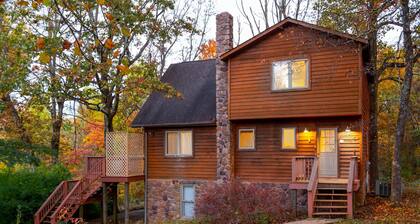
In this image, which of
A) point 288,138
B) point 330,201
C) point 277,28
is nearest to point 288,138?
point 288,138

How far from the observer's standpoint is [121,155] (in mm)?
18328

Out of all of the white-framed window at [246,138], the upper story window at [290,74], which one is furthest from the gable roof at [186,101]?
the upper story window at [290,74]

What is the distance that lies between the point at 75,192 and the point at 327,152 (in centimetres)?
1059

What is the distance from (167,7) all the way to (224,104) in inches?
230

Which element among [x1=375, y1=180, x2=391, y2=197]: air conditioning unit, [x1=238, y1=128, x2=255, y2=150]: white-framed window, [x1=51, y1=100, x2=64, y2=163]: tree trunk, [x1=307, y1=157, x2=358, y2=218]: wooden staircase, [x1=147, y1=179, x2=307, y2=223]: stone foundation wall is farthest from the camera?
[x1=51, y1=100, x2=64, y2=163]: tree trunk

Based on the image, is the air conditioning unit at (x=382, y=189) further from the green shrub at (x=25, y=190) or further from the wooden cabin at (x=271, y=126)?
the green shrub at (x=25, y=190)

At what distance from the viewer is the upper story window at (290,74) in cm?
1573

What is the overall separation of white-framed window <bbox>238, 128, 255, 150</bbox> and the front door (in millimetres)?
2718

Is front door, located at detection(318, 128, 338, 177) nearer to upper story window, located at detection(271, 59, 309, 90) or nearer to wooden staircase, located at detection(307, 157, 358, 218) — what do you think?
wooden staircase, located at detection(307, 157, 358, 218)

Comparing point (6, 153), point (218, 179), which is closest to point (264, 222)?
point (218, 179)

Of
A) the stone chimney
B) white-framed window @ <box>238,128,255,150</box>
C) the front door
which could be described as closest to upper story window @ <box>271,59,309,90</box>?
the front door

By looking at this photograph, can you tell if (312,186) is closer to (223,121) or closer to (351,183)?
(351,183)

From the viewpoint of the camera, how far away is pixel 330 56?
15.2m

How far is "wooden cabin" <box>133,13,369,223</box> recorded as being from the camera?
1489 centimetres
